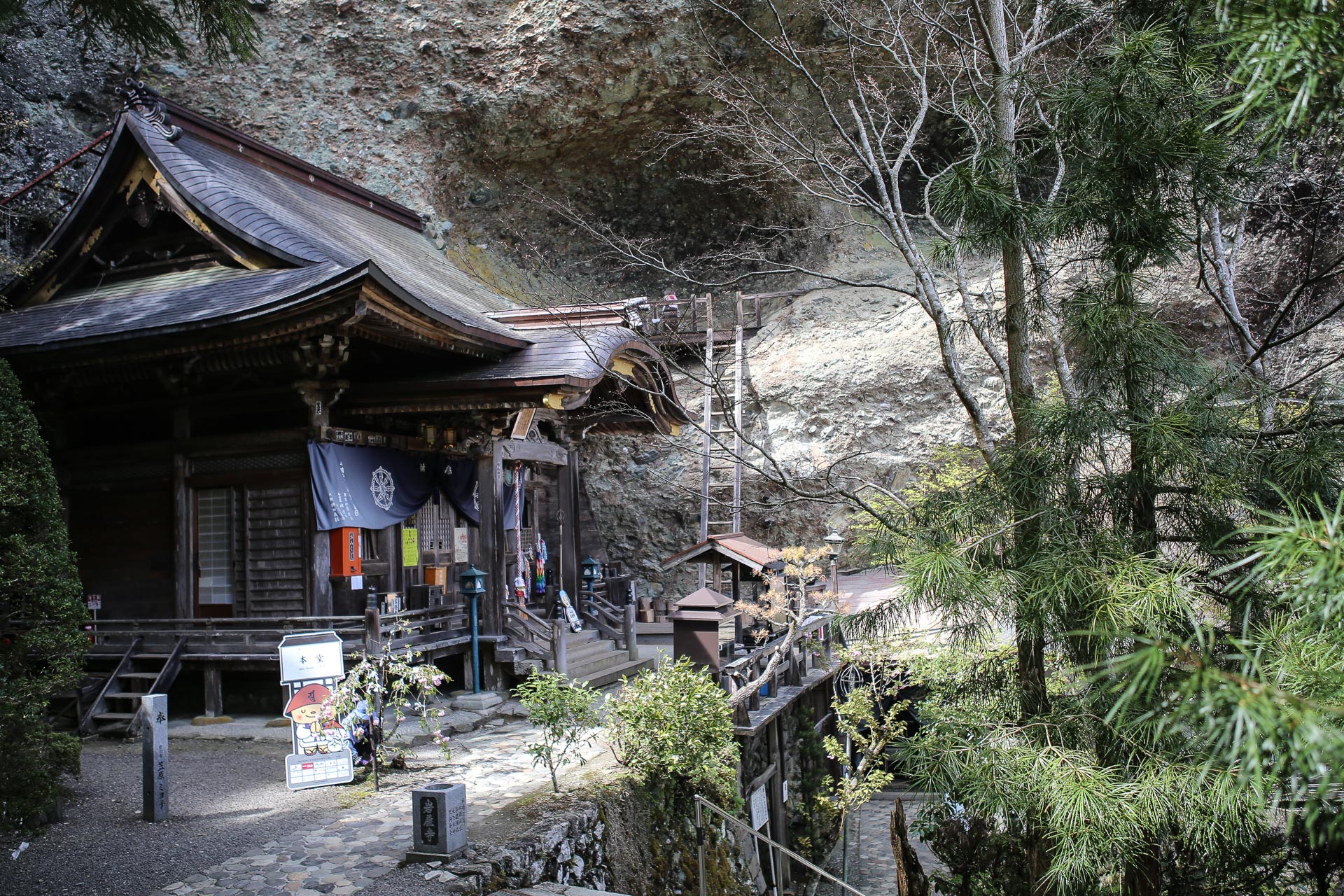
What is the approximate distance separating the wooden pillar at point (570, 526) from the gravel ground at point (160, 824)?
5.45 m

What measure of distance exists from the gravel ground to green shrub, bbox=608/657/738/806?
2.03 metres

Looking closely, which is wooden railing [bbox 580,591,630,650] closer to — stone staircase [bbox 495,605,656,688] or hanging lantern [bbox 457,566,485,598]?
stone staircase [bbox 495,605,656,688]

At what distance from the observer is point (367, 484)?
9.30m

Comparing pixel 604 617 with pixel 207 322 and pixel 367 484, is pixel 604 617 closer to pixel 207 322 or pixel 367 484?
pixel 367 484

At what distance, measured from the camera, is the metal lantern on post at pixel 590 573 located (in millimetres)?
13570

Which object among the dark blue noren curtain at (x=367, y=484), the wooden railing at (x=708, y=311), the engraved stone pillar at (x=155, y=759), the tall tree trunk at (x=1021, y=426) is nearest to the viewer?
the tall tree trunk at (x=1021, y=426)

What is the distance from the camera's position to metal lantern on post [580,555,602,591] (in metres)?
13.6

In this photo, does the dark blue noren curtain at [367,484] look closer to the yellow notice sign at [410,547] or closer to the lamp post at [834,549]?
the yellow notice sign at [410,547]

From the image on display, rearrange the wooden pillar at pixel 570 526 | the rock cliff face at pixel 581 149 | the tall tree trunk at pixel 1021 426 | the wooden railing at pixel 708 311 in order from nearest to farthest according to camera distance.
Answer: the tall tree trunk at pixel 1021 426, the wooden pillar at pixel 570 526, the rock cliff face at pixel 581 149, the wooden railing at pixel 708 311

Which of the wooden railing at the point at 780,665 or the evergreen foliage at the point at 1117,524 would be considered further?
the wooden railing at the point at 780,665

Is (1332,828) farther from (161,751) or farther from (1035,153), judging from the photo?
→ (161,751)

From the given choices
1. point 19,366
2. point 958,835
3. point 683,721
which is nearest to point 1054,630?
point 958,835

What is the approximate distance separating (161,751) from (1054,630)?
17.9ft

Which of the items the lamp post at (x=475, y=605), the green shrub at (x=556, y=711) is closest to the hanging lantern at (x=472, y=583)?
the lamp post at (x=475, y=605)
